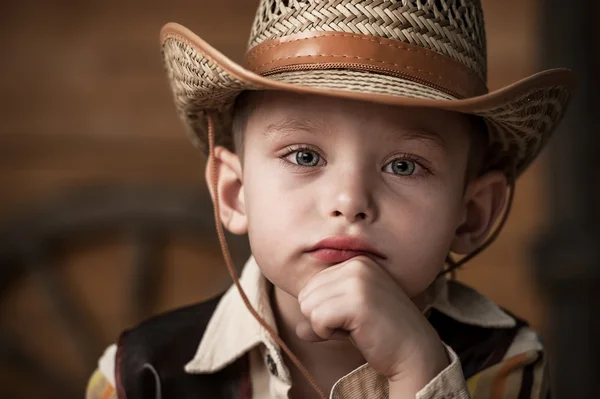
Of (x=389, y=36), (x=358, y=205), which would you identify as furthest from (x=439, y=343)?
(x=389, y=36)

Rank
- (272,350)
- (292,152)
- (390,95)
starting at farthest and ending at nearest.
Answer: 1. (272,350)
2. (292,152)
3. (390,95)

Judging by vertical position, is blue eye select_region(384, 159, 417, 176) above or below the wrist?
above

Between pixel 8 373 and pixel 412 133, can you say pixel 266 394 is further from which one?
pixel 8 373

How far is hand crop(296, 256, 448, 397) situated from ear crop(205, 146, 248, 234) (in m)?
0.24

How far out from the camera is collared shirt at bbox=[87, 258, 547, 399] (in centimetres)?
125

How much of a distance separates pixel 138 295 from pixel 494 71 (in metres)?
1.14

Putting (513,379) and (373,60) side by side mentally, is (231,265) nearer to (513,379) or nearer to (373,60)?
(373,60)

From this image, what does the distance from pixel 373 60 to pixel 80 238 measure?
152cm

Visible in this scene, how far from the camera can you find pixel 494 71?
244cm

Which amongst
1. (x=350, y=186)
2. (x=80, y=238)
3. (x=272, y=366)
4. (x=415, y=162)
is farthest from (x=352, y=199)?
(x=80, y=238)

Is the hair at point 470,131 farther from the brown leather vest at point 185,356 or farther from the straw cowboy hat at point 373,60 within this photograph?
the brown leather vest at point 185,356

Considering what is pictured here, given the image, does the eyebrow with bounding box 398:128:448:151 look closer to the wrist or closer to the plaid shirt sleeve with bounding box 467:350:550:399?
the wrist

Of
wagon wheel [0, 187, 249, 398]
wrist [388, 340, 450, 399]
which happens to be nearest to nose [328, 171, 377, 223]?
wrist [388, 340, 450, 399]

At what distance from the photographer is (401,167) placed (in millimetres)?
1092
